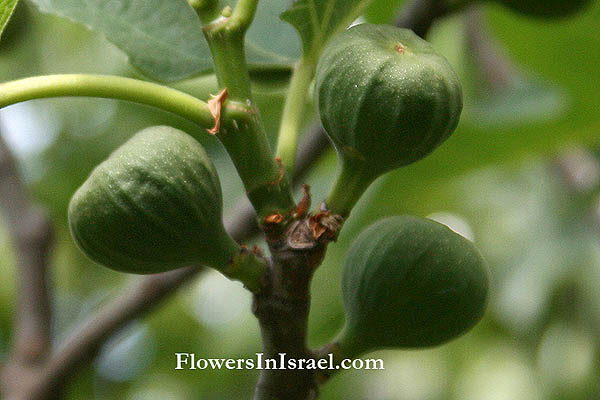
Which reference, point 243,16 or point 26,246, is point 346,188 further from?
point 26,246

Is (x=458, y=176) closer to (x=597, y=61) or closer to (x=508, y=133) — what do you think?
(x=508, y=133)

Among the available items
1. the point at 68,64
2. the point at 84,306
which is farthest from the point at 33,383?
the point at 68,64

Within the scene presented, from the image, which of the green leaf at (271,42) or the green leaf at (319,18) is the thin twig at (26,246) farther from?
the green leaf at (319,18)

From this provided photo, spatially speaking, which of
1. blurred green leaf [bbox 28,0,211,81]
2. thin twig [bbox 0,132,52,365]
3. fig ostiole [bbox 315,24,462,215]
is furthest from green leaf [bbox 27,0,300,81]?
thin twig [bbox 0,132,52,365]

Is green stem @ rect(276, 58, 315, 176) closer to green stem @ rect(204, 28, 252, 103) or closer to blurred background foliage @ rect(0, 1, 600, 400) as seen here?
green stem @ rect(204, 28, 252, 103)

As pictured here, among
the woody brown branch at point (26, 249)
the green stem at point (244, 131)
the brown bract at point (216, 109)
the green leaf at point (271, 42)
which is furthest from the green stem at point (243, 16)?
the woody brown branch at point (26, 249)
